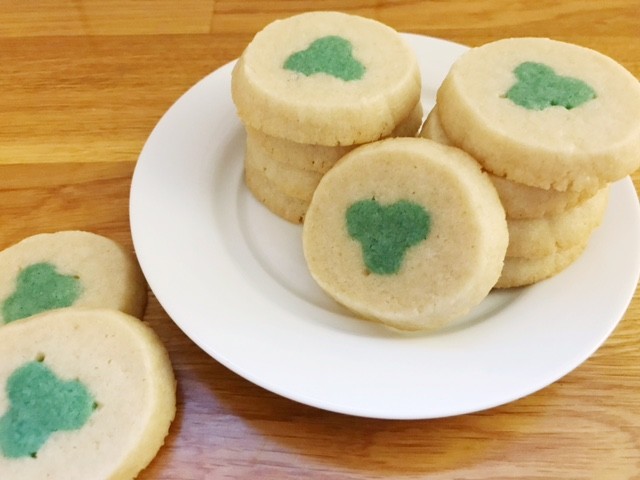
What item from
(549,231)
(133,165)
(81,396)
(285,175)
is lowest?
(133,165)

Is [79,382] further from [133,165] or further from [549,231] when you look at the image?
[549,231]

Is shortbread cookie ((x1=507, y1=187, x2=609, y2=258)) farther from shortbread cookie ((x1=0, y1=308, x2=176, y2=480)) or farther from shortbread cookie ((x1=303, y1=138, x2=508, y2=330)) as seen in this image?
shortbread cookie ((x1=0, y1=308, x2=176, y2=480))

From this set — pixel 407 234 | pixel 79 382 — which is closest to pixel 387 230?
pixel 407 234

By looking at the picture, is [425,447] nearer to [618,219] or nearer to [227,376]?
[227,376]

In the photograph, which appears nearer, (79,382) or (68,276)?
(79,382)

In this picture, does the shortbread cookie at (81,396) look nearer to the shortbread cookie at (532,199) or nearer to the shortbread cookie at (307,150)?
the shortbread cookie at (307,150)

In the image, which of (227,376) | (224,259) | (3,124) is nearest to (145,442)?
(227,376)

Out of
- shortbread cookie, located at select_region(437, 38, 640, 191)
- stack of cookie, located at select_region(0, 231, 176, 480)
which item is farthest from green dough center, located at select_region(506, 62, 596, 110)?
stack of cookie, located at select_region(0, 231, 176, 480)
